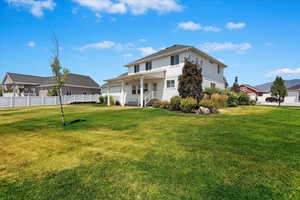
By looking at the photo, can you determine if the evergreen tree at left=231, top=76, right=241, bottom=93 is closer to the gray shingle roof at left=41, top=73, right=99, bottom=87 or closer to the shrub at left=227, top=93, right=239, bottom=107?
the shrub at left=227, top=93, right=239, bottom=107

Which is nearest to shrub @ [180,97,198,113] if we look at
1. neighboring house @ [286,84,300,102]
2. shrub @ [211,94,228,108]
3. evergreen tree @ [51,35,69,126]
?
shrub @ [211,94,228,108]

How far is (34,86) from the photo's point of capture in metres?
31.6

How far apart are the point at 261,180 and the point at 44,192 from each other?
3905 millimetres

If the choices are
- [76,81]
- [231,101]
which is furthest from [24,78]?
[231,101]

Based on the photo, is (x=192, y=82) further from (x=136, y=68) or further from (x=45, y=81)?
(x=45, y=81)

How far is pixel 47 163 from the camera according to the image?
11.1ft

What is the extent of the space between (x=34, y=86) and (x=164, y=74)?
32.2m

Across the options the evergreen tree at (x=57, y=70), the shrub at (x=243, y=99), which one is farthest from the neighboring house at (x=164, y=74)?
the evergreen tree at (x=57, y=70)

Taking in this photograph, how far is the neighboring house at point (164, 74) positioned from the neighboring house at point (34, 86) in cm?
1263

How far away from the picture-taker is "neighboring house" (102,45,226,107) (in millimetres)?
15438

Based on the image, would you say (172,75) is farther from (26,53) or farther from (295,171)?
(26,53)

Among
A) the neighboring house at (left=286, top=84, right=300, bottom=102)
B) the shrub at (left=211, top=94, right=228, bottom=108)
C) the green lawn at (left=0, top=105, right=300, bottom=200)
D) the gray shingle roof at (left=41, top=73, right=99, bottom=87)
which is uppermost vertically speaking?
the gray shingle roof at (left=41, top=73, right=99, bottom=87)

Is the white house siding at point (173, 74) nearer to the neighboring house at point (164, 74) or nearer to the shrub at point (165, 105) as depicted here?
the neighboring house at point (164, 74)

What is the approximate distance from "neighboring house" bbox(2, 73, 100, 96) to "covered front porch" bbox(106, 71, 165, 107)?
1394 cm
